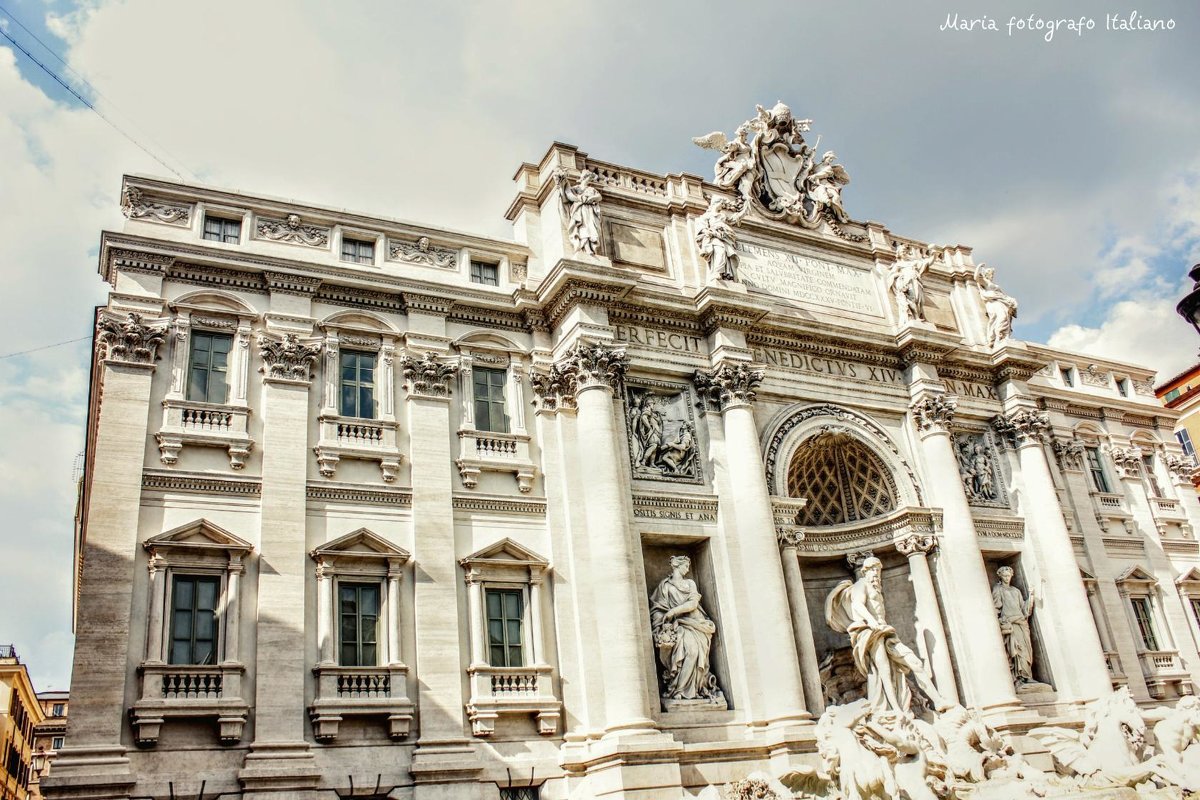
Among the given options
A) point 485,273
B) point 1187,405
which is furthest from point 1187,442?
point 485,273

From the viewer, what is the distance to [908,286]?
27.7 m

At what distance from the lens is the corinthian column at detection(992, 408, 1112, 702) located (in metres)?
25.3

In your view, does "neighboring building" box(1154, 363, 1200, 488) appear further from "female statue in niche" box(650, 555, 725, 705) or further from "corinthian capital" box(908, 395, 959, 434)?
"female statue in niche" box(650, 555, 725, 705)

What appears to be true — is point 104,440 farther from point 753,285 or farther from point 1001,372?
point 1001,372

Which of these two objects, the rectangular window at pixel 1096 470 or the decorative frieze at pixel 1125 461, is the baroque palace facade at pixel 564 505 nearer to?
the rectangular window at pixel 1096 470

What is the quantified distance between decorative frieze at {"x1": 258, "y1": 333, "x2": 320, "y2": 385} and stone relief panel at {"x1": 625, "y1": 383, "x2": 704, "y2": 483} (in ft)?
22.9

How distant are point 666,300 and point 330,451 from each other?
845 cm

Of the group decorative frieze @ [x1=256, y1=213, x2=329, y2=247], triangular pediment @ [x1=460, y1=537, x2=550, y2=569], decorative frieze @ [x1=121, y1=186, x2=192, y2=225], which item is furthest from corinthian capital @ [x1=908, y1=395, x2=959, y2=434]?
decorative frieze @ [x1=121, y1=186, x2=192, y2=225]

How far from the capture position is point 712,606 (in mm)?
21516

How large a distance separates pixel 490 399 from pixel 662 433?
3950mm

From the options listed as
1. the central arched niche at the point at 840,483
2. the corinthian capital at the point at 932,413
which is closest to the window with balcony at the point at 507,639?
the central arched niche at the point at 840,483

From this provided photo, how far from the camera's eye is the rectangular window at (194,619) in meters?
17.1

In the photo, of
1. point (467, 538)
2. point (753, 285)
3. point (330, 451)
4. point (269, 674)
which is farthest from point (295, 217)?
point (753, 285)

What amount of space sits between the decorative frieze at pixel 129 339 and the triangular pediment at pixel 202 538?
324 centimetres
